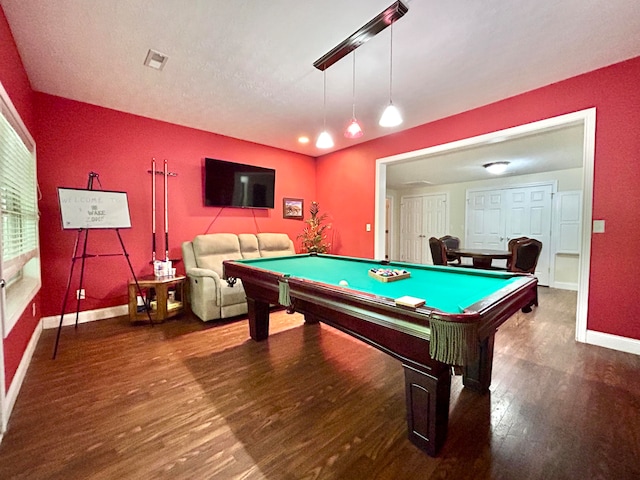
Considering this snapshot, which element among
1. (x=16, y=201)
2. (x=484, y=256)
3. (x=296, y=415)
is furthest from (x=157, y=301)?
(x=484, y=256)

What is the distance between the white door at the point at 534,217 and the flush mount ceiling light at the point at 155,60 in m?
6.75

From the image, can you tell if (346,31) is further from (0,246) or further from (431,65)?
(0,246)

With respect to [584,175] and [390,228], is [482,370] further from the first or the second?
[390,228]

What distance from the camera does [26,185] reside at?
8.13 feet

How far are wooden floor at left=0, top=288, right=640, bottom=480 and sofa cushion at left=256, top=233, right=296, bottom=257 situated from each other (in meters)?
1.87

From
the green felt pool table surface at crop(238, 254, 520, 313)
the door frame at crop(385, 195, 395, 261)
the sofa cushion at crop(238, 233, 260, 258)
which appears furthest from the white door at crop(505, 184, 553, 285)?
the sofa cushion at crop(238, 233, 260, 258)

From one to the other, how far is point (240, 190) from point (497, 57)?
353cm

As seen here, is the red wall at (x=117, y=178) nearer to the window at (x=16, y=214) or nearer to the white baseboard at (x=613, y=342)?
the window at (x=16, y=214)

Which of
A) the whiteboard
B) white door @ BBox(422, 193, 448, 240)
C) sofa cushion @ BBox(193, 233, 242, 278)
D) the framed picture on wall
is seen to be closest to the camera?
the whiteboard

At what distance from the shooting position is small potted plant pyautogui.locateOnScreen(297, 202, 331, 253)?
4805 mm

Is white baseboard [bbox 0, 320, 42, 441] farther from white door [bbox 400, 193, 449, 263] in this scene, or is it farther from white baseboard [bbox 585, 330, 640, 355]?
white door [bbox 400, 193, 449, 263]

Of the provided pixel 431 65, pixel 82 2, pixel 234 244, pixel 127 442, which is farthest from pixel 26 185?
pixel 431 65

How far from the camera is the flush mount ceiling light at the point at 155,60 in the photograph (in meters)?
2.28

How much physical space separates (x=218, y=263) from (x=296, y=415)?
257cm
